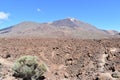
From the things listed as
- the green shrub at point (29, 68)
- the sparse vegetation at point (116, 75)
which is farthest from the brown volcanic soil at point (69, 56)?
the green shrub at point (29, 68)

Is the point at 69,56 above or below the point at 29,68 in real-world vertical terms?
above

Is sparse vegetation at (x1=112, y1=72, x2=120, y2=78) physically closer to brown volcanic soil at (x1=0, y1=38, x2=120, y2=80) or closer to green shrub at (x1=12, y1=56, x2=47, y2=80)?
brown volcanic soil at (x1=0, y1=38, x2=120, y2=80)

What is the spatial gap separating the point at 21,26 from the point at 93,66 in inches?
3429

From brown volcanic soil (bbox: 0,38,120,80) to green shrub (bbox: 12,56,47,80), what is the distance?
0.85 meters

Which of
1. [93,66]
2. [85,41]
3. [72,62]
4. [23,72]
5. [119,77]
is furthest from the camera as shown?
[85,41]

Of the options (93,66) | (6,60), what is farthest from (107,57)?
(6,60)

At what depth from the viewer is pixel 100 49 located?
33531 mm

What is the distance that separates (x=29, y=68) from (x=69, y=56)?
23.7ft

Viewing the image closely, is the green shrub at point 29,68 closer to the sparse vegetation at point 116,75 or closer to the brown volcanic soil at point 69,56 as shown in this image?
the brown volcanic soil at point 69,56

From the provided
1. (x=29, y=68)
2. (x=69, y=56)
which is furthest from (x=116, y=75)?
(x=69, y=56)

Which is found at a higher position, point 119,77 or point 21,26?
point 21,26

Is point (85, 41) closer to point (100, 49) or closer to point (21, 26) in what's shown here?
point (100, 49)

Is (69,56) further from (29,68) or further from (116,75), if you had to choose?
(116,75)

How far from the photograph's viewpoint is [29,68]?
93.0 feet
